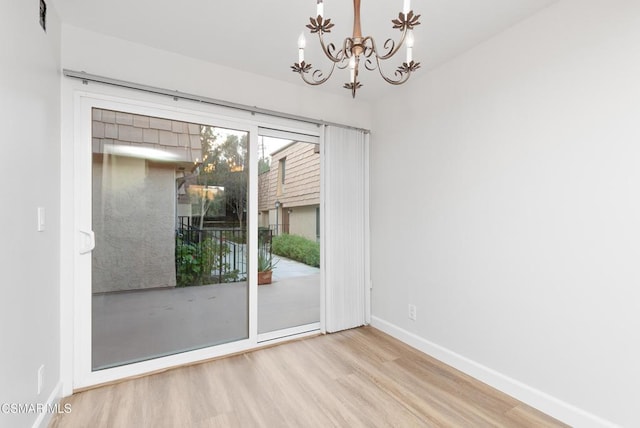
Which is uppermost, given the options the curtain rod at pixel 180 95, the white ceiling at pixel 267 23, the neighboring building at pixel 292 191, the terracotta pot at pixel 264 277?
the white ceiling at pixel 267 23

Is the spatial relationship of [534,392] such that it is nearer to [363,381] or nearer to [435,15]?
[363,381]

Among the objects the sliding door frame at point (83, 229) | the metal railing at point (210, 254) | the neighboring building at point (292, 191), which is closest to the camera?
the sliding door frame at point (83, 229)

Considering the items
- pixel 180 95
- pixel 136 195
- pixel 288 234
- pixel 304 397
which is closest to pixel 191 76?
pixel 180 95

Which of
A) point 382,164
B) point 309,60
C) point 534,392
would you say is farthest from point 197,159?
point 534,392

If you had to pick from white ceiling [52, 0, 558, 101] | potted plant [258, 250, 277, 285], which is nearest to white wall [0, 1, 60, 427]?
white ceiling [52, 0, 558, 101]

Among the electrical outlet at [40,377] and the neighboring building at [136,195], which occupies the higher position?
the neighboring building at [136,195]

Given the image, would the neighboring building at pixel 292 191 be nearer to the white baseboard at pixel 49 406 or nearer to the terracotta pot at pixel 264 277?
the terracotta pot at pixel 264 277

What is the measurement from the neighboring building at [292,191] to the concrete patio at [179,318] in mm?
413

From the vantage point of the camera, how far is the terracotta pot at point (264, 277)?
9.71ft

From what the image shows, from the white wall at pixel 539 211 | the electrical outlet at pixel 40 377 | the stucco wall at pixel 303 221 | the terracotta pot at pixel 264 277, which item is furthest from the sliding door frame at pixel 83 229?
the white wall at pixel 539 211

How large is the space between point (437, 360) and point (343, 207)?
1.67 meters

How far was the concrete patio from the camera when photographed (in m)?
2.29

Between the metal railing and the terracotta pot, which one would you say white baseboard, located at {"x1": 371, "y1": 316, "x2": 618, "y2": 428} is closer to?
the terracotta pot

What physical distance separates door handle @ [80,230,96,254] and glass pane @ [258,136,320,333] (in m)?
1.29
